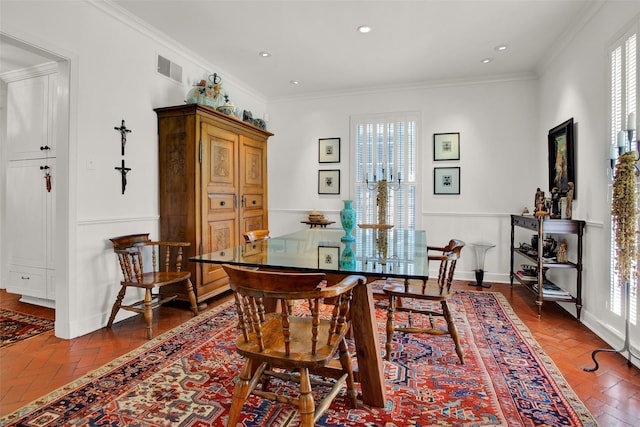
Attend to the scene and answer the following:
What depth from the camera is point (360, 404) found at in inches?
69.9

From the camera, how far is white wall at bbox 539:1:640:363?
8.51 ft

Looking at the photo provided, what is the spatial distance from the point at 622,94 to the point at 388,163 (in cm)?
275

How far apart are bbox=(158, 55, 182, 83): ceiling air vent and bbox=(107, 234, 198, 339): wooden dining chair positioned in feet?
5.72

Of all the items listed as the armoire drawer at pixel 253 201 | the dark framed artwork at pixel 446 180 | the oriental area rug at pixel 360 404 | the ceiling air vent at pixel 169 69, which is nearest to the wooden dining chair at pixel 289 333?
the oriental area rug at pixel 360 404

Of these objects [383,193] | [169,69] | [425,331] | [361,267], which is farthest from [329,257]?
[383,193]

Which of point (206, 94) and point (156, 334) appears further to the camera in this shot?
point (206, 94)

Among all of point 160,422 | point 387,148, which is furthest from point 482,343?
point 387,148

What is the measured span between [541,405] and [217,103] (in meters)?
3.70

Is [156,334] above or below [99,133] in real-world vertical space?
below

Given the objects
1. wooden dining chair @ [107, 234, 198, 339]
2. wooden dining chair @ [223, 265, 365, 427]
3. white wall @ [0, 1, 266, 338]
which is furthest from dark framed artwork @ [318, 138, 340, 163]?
wooden dining chair @ [223, 265, 365, 427]

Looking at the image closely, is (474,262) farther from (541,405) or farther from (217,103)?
(217,103)

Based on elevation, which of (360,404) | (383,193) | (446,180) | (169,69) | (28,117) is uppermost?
(169,69)

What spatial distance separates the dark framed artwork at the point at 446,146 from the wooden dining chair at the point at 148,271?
11.6 feet

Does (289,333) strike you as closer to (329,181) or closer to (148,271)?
(148,271)
